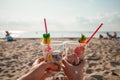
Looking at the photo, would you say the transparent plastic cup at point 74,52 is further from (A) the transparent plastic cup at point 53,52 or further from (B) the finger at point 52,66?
(B) the finger at point 52,66

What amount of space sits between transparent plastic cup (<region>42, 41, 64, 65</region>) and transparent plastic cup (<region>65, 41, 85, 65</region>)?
7 cm

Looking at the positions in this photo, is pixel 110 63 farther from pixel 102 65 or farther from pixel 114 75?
pixel 114 75

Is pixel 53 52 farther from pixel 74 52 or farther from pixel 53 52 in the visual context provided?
pixel 74 52

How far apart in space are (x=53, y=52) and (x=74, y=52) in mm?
231

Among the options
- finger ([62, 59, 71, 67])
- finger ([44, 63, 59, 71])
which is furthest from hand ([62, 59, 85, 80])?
finger ([44, 63, 59, 71])

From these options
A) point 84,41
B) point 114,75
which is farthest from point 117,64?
point 84,41

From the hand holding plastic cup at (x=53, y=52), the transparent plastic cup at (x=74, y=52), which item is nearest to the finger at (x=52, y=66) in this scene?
the hand holding plastic cup at (x=53, y=52)

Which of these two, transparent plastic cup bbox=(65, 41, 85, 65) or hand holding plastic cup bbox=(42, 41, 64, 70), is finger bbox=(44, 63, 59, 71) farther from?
transparent plastic cup bbox=(65, 41, 85, 65)

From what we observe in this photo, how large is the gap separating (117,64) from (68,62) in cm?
314

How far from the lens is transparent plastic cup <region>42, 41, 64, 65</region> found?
1787 mm

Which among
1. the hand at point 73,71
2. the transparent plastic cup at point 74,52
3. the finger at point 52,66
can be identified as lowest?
the hand at point 73,71

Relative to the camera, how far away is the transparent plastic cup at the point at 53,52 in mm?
1787

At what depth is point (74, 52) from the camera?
1878 mm

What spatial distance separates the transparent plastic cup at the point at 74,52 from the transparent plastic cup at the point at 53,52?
0.07 m
